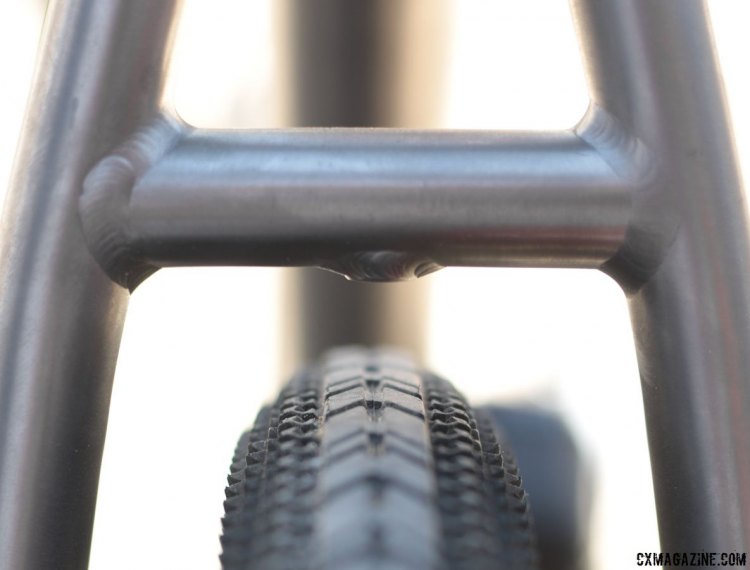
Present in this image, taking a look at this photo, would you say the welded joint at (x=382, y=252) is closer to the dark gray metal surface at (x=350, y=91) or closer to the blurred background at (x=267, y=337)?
the dark gray metal surface at (x=350, y=91)

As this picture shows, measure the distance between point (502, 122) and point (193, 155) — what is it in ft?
3.03

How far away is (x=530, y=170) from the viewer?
1.09 ft

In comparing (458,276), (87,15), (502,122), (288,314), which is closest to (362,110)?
(288,314)

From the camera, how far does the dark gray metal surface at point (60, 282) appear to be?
1.10ft

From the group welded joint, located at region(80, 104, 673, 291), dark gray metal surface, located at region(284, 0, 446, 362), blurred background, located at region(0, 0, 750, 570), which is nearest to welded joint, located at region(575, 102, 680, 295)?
welded joint, located at region(80, 104, 673, 291)

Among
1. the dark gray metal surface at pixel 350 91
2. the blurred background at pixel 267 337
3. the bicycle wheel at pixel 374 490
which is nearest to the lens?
the bicycle wheel at pixel 374 490

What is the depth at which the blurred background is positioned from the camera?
44.6 inches

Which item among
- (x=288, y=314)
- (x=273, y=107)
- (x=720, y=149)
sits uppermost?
(x=273, y=107)

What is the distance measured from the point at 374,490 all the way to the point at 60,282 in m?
0.14

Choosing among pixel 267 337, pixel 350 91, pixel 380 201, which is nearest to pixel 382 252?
pixel 380 201

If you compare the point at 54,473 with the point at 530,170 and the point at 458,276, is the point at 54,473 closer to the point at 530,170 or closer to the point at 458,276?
the point at 530,170

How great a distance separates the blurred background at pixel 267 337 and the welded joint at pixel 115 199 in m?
0.66

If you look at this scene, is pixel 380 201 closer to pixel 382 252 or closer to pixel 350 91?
pixel 382 252

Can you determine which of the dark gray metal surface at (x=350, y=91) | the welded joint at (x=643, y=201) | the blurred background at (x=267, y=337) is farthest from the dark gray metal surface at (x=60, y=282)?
the blurred background at (x=267, y=337)
